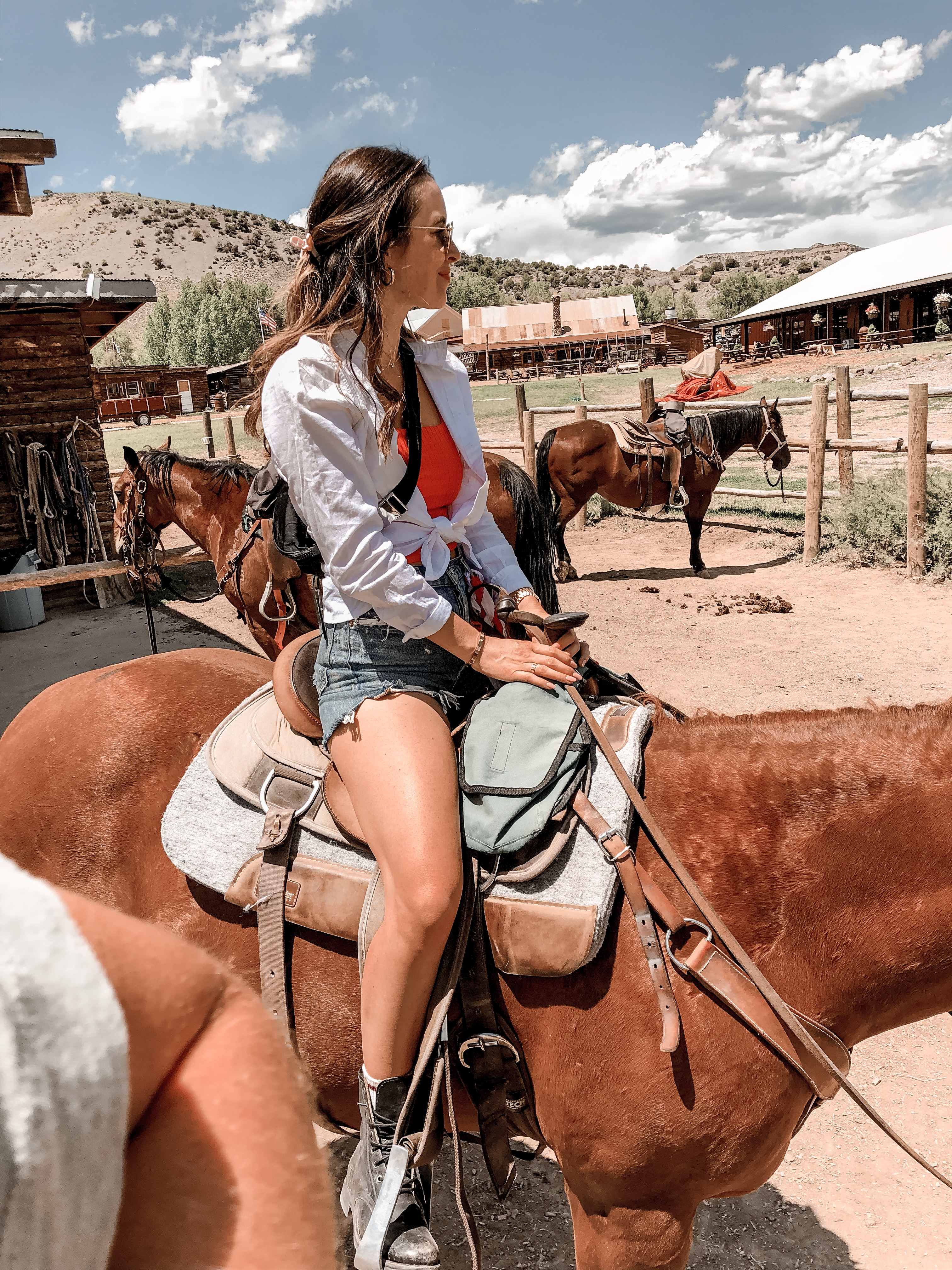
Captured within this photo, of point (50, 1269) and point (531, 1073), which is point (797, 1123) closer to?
point (531, 1073)

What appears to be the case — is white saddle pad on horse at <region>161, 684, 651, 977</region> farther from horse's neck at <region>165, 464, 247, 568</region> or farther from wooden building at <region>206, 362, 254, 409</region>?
wooden building at <region>206, 362, 254, 409</region>

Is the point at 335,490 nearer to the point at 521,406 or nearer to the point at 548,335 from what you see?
the point at 521,406

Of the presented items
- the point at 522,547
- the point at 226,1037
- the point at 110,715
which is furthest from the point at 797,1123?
the point at 522,547

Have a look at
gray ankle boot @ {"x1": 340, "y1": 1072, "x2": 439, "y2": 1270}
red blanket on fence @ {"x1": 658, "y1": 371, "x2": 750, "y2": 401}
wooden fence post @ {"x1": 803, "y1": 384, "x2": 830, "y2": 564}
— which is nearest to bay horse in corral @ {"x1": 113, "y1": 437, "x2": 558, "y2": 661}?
gray ankle boot @ {"x1": 340, "y1": 1072, "x2": 439, "y2": 1270}

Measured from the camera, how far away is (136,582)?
7172 mm

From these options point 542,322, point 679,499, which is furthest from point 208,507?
point 542,322

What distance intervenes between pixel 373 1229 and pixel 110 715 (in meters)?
1.45

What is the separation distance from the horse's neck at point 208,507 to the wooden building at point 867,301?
36713 mm

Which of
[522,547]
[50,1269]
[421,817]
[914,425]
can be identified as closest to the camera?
[50,1269]

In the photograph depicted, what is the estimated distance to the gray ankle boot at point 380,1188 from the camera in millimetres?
1688

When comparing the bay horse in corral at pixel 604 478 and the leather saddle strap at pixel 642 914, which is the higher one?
the bay horse in corral at pixel 604 478

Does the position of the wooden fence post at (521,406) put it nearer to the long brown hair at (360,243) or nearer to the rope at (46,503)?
the rope at (46,503)

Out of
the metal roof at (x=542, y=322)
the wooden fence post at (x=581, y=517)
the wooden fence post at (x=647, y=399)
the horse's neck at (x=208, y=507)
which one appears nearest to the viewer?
the horse's neck at (x=208, y=507)

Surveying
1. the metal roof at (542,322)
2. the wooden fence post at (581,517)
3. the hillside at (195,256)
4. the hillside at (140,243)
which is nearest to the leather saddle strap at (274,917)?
the wooden fence post at (581,517)
